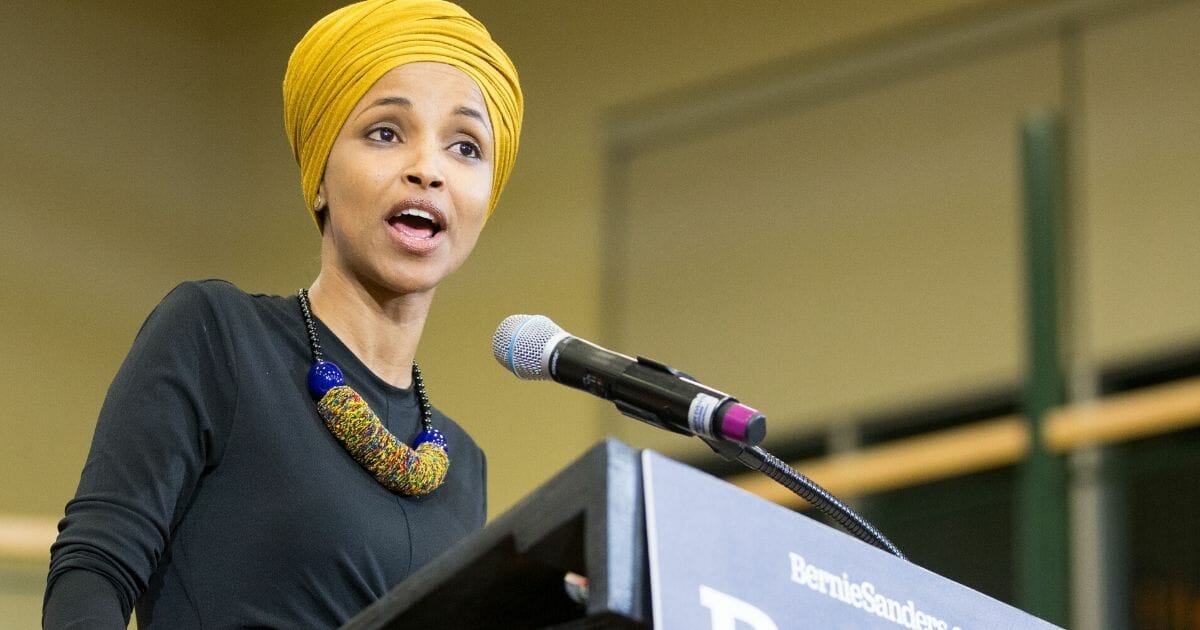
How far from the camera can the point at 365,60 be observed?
1.77 meters

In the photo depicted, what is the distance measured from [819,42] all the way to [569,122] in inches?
37.6

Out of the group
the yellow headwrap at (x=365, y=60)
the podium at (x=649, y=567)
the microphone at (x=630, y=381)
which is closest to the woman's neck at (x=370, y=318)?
the yellow headwrap at (x=365, y=60)

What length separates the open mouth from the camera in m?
1.75

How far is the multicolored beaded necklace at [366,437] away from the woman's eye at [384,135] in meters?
0.19

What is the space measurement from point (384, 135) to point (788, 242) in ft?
12.8

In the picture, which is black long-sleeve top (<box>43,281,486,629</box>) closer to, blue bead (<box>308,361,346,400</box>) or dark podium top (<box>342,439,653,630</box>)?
blue bead (<box>308,361,346,400</box>)

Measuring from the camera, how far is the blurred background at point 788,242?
15.6 feet

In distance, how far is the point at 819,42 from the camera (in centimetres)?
571

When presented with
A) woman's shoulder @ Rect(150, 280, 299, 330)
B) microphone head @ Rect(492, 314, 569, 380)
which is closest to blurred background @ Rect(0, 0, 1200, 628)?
woman's shoulder @ Rect(150, 280, 299, 330)

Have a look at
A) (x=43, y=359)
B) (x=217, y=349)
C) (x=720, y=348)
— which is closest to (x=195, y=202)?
(x=43, y=359)

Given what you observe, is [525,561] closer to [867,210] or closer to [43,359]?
[867,210]

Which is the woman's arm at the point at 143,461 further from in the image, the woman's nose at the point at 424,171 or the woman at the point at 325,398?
the woman's nose at the point at 424,171

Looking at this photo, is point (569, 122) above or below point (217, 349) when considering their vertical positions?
above

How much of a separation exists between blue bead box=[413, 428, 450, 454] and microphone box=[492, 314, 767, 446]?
32 cm
